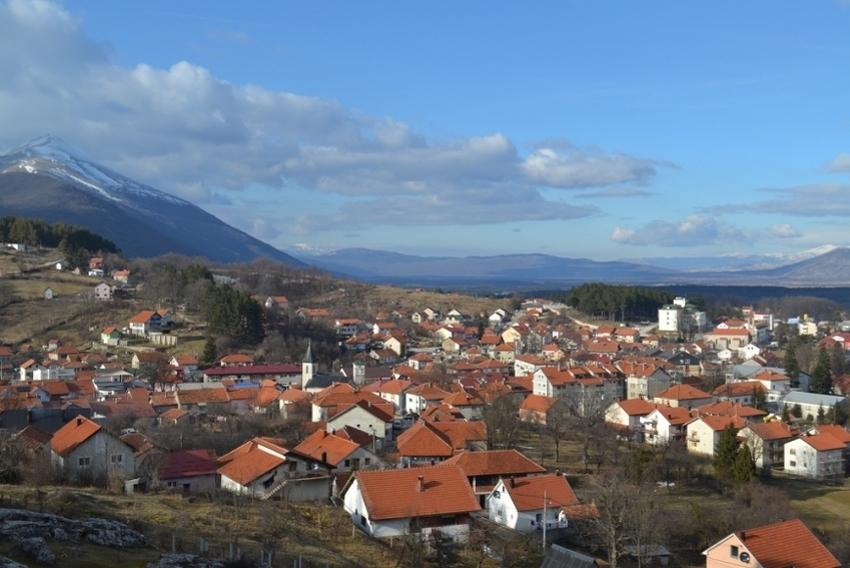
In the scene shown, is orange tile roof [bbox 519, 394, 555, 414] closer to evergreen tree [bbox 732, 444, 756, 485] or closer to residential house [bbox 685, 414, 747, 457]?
residential house [bbox 685, 414, 747, 457]

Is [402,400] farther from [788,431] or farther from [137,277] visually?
[137,277]

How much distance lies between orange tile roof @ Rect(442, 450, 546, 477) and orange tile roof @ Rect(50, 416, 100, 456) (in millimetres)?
10052

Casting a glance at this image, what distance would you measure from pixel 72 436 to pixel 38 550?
1252 cm

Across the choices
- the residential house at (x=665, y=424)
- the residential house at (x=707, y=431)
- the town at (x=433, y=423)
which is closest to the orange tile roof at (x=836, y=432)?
the town at (x=433, y=423)

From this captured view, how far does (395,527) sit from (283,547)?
4.28 meters

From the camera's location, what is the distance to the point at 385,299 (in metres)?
98.0

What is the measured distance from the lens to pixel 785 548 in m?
19.1

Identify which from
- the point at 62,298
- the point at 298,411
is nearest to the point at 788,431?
the point at 298,411

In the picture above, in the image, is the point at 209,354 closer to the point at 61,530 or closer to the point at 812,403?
the point at 812,403

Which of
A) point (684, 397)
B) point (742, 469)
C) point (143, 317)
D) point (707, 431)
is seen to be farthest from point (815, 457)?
point (143, 317)

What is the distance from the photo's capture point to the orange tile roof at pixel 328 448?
26091mm

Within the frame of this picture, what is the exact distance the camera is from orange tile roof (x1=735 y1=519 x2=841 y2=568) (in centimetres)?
1878

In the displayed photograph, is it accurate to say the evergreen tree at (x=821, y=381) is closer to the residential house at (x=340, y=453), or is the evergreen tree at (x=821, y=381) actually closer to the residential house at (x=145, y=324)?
the residential house at (x=340, y=453)

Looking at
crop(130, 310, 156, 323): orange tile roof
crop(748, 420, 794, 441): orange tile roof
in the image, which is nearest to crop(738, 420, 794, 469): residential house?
crop(748, 420, 794, 441): orange tile roof
